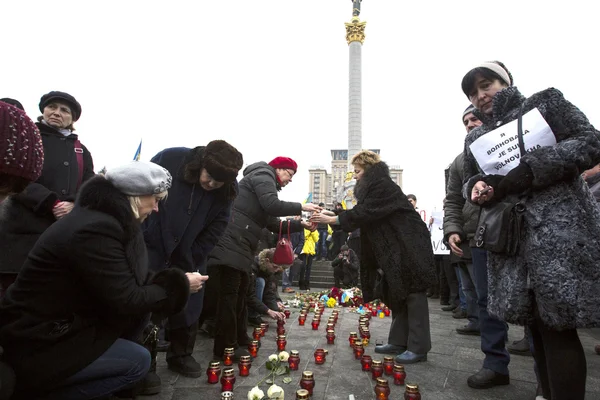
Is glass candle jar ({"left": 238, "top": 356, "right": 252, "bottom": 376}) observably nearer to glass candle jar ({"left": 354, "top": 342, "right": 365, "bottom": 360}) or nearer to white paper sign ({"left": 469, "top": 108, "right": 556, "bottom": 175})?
glass candle jar ({"left": 354, "top": 342, "right": 365, "bottom": 360})

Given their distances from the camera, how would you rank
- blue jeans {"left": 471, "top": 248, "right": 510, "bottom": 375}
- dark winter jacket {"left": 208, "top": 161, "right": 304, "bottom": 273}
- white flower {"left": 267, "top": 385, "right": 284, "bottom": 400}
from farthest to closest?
dark winter jacket {"left": 208, "top": 161, "right": 304, "bottom": 273}
blue jeans {"left": 471, "top": 248, "right": 510, "bottom": 375}
white flower {"left": 267, "top": 385, "right": 284, "bottom": 400}

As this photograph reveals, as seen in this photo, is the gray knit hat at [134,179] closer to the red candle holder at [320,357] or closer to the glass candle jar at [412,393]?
the glass candle jar at [412,393]

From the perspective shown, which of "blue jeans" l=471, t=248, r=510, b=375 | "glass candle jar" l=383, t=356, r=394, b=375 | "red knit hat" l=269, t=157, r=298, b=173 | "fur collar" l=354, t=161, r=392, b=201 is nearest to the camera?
"blue jeans" l=471, t=248, r=510, b=375

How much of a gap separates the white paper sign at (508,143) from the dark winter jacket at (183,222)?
1.96 m

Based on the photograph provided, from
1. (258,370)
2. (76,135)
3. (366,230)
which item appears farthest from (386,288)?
(76,135)

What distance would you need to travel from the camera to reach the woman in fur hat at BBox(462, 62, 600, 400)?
1.73 metres

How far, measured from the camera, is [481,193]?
2.18 m

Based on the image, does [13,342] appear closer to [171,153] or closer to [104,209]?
[104,209]

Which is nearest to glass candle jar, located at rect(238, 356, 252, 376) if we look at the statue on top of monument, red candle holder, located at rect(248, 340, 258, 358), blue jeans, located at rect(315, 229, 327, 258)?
red candle holder, located at rect(248, 340, 258, 358)

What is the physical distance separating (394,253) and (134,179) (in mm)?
2409

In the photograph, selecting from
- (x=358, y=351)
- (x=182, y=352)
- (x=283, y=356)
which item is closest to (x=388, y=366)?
(x=358, y=351)

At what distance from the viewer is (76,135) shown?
3346 millimetres

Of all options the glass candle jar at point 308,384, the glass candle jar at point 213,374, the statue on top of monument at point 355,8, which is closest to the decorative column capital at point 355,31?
the statue on top of monument at point 355,8

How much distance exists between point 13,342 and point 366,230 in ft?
9.43
